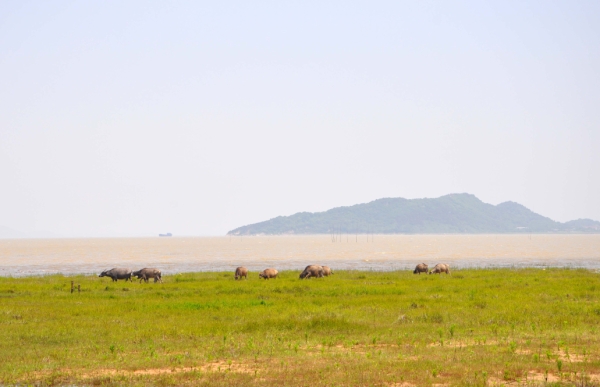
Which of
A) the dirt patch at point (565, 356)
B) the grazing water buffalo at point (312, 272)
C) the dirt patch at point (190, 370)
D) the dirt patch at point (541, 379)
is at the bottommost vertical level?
the dirt patch at point (541, 379)

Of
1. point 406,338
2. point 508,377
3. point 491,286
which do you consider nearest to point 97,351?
point 406,338

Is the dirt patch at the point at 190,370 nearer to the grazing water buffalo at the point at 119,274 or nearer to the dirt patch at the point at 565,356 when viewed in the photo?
the dirt patch at the point at 565,356

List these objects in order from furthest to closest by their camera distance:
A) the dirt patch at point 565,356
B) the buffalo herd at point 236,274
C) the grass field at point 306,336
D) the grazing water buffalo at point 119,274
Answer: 1. the grazing water buffalo at point 119,274
2. the buffalo herd at point 236,274
3. the dirt patch at point 565,356
4. the grass field at point 306,336

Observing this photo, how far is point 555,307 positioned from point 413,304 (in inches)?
234

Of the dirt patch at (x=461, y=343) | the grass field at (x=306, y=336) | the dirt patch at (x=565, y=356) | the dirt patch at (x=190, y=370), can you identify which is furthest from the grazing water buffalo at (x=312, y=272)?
the dirt patch at (x=190, y=370)

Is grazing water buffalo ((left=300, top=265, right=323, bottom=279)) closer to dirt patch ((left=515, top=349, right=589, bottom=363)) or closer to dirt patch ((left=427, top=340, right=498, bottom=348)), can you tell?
dirt patch ((left=427, top=340, right=498, bottom=348))

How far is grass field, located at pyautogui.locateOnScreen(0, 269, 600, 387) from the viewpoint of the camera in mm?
16438

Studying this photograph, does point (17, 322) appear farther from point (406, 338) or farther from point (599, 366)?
point (599, 366)

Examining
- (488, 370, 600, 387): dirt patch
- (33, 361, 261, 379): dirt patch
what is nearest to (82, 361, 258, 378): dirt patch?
(33, 361, 261, 379): dirt patch

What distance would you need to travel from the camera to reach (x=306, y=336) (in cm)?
2170

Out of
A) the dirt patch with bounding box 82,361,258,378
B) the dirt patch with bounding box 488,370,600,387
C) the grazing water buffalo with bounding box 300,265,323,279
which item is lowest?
the dirt patch with bounding box 488,370,600,387

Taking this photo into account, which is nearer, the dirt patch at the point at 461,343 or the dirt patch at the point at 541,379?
the dirt patch at the point at 541,379

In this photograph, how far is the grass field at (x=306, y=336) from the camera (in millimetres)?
16438

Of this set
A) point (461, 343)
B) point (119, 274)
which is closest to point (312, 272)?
point (119, 274)
